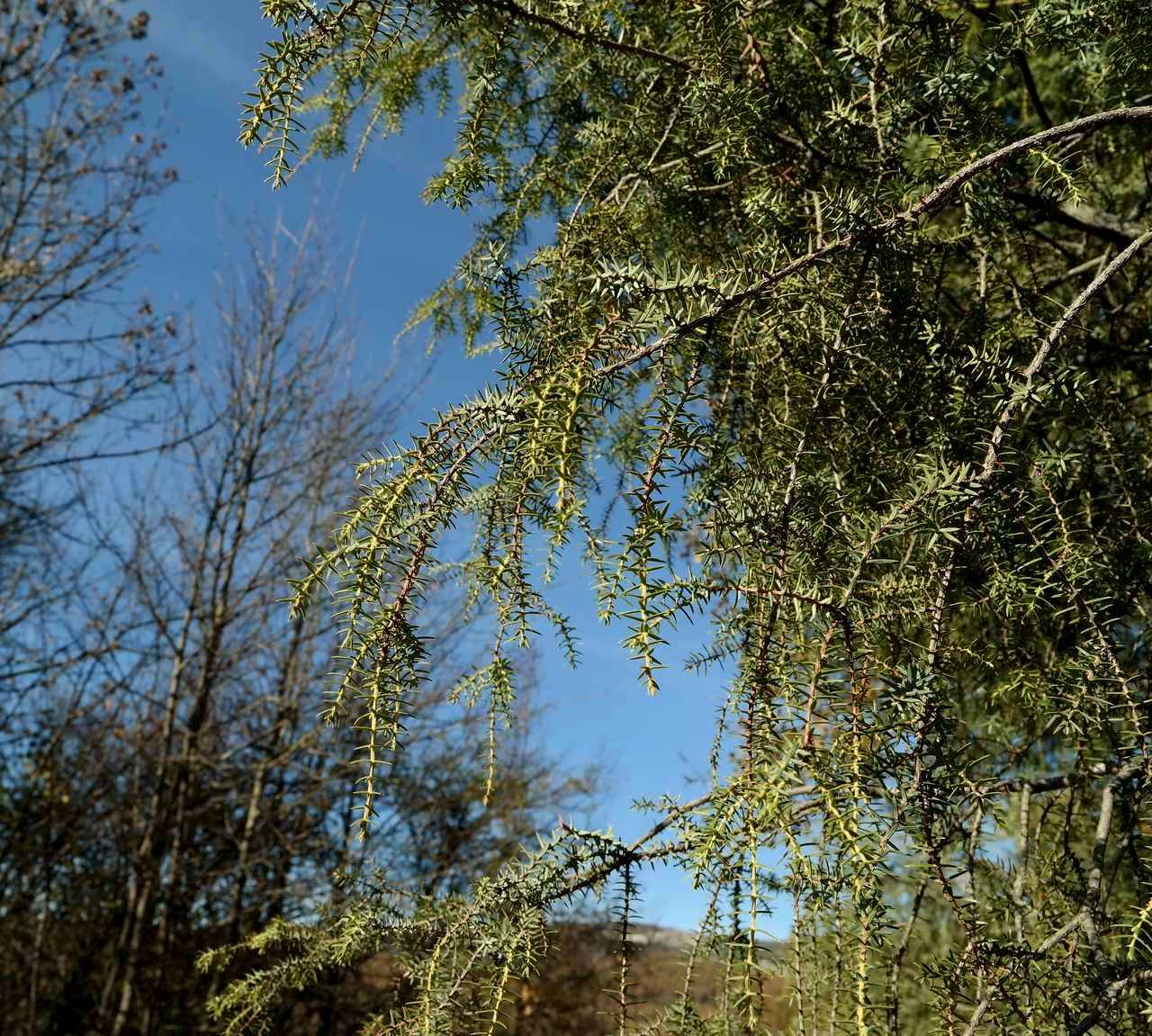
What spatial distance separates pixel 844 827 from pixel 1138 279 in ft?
3.70

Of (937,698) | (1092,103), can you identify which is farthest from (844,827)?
(1092,103)

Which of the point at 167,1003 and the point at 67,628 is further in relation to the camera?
the point at 67,628

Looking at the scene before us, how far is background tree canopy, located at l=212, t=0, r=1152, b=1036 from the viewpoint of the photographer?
25.9 inches

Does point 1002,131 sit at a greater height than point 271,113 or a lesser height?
greater

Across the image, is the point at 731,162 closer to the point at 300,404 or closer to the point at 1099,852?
the point at 1099,852

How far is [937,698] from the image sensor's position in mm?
687

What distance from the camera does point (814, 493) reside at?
858 mm

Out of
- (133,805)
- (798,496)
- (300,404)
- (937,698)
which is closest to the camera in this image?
(937,698)

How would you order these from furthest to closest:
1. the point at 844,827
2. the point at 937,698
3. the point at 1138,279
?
1. the point at 1138,279
2. the point at 937,698
3. the point at 844,827

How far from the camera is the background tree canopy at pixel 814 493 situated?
0.66 m

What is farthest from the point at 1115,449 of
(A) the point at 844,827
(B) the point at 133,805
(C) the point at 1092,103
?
(B) the point at 133,805

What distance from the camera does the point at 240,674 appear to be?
5316 millimetres

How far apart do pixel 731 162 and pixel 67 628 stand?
5305 millimetres

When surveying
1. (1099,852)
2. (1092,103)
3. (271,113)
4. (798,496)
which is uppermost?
(1092,103)
